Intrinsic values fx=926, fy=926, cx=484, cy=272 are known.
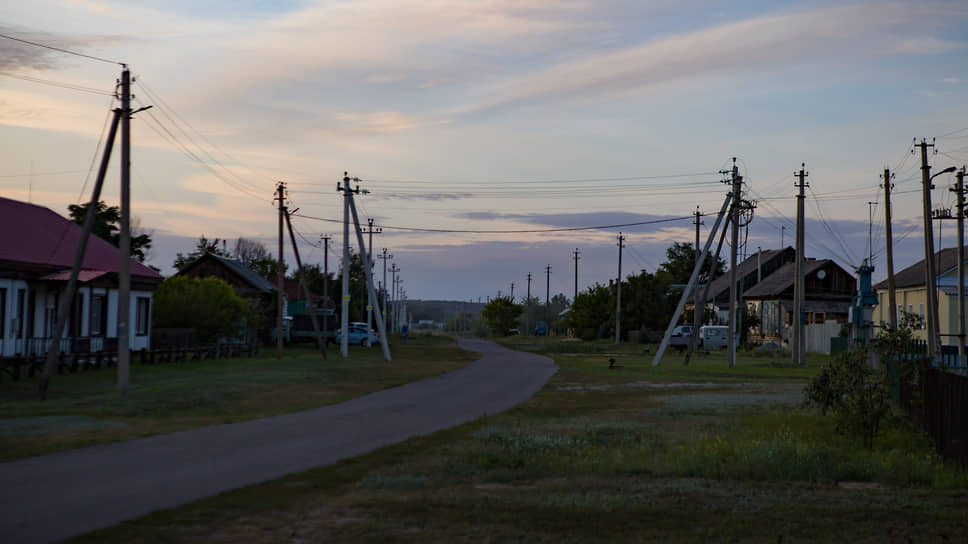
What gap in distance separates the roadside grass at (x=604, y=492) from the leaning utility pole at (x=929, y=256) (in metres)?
23.3

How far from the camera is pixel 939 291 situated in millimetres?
53781

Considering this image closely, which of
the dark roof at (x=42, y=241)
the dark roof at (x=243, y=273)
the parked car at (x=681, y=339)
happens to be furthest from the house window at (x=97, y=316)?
the parked car at (x=681, y=339)

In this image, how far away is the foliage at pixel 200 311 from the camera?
158 feet

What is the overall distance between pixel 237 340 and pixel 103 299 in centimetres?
1389

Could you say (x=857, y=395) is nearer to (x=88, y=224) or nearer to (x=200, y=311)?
(x=88, y=224)

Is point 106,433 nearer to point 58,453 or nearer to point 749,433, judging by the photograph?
point 58,453

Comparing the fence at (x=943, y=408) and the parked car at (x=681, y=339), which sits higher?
the parked car at (x=681, y=339)

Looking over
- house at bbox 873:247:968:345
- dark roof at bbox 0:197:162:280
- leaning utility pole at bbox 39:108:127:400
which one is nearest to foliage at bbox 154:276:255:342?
dark roof at bbox 0:197:162:280

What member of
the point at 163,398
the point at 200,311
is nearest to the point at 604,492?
the point at 163,398

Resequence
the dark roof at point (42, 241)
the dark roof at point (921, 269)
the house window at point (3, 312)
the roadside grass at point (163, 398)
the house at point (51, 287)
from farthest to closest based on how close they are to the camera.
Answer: the dark roof at point (921, 269) < the dark roof at point (42, 241) < the house at point (51, 287) < the house window at point (3, 312) < the roadside grass at point (163, 398)

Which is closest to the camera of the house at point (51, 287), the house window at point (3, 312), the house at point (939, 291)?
the house window at point (3, 312)

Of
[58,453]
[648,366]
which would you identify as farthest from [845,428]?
[648,366]

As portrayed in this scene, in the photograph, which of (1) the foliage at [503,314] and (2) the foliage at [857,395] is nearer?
(2) the foliage at [857,395]

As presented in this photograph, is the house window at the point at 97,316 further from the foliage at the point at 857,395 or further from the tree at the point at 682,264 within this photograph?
the tree at the point at 682,264
